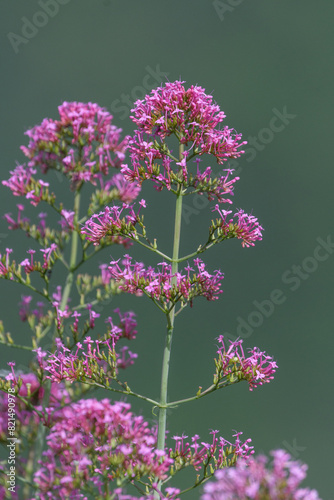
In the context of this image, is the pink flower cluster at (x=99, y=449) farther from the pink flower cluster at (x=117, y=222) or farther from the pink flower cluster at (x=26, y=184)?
the pink flower cluster at (x=26, y=184)

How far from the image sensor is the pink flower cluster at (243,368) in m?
2.65

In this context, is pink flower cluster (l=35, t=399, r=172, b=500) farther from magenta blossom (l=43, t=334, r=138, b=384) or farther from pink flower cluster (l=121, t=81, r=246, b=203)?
pink flower cluster (l=121, t=81, r=246, b=203)

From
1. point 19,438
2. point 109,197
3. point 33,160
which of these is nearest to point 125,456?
point 19,438

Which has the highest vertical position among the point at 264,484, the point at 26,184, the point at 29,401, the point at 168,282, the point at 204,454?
the point at 26,184

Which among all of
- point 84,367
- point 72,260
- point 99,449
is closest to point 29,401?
point 84,367

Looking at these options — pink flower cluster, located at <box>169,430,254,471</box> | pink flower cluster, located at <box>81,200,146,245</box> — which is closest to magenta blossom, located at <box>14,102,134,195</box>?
pink flower cluster, located at <box>81,200,146,245</box>

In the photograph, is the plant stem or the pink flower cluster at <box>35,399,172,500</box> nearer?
the pink flower cluster at <box>35,399,172,500</box>

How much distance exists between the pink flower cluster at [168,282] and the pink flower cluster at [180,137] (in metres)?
0.41

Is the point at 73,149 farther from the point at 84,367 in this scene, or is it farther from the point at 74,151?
the point at 84,367

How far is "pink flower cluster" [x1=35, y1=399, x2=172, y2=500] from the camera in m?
2.15

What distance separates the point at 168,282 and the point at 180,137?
740 millimetres

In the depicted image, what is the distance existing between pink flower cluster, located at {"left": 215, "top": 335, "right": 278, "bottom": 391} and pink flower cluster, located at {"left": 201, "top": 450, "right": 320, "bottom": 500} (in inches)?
37.9

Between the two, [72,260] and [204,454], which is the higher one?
[72,260]

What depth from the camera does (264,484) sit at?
65.4 inches
